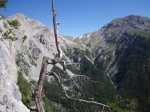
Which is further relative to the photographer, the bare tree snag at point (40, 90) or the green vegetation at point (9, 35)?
the green vegetation at point (9, 35)

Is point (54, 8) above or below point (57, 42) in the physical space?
above

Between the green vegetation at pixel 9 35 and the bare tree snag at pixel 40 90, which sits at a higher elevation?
the green vegetation at pixel 9 35

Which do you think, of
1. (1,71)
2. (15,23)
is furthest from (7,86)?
(15,23)

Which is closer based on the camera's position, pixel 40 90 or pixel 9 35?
pixel 40 90

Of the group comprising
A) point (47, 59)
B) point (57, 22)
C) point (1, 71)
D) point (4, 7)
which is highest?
point (4, 7)

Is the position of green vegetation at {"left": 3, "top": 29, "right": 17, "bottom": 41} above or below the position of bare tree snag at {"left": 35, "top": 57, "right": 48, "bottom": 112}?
above

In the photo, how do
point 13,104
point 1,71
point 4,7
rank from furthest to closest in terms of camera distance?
point 1,71 < point 13,104 < point 4,7

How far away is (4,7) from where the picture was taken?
17.4 metres

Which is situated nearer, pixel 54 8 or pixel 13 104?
pixel 54 8

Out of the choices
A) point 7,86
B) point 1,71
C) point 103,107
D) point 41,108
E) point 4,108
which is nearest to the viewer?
point 41,108

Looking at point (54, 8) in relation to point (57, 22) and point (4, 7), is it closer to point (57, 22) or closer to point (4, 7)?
point (57, 22)

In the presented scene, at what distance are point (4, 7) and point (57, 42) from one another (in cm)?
929

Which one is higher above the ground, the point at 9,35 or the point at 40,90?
the point at 9,35

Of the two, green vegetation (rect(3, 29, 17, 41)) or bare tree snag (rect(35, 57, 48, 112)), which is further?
green vegetation (rect(3, 29, 17, 41))
